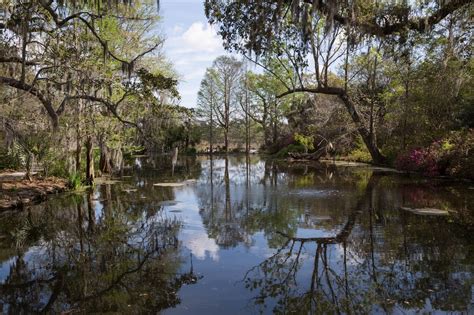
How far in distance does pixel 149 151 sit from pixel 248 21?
21.3 ft

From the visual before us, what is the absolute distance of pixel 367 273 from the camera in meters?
6.36

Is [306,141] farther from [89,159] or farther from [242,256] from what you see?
[242,256]

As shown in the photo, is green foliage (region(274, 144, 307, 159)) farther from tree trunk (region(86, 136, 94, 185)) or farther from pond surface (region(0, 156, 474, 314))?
pond surface (region(0, 156, 474, 314))

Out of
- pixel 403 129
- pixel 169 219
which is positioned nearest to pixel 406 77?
pixel 403 129

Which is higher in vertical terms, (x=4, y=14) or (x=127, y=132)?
(x=4, y=14)

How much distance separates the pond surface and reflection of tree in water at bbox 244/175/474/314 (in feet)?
0.06

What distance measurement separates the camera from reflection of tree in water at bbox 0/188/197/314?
18.0 feet

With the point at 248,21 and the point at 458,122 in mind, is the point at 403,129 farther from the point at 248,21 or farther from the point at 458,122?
the point at 248,21

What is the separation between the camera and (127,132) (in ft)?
67.2

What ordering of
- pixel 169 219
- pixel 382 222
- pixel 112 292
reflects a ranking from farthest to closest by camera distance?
pixel 169 219 < pixel 382 222 < pixel 112 292

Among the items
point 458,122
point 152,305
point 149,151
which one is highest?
point 458,122

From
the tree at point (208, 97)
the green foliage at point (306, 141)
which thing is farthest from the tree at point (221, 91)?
the green foliage at point (306, 141)

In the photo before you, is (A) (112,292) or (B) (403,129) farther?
(B) (403,129)

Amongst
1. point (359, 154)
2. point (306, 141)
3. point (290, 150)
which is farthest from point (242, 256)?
point (290, 150)
